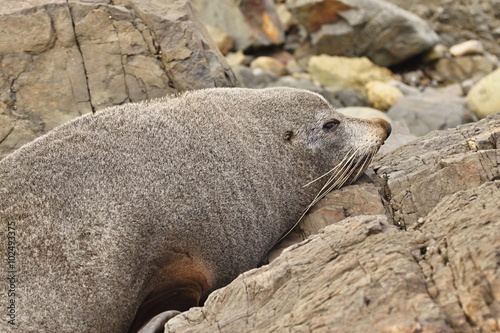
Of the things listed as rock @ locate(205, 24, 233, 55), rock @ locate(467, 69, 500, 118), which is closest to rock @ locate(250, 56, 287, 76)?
rock @ locate(205, 24, 233, 55)

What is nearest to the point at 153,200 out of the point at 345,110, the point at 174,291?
the point at 174,291

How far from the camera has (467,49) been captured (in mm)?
17406

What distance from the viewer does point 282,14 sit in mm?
19156

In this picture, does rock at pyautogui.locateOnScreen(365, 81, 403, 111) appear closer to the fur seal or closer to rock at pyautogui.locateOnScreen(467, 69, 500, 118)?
rock at pyautogui.locateOnScreen(467, 69, 500, 118)

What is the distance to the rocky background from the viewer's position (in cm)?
363

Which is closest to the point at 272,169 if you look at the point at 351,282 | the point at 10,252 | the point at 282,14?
the point at 10,252

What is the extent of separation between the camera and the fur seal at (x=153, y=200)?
5.12 metres

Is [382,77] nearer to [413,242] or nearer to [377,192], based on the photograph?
[377,192]

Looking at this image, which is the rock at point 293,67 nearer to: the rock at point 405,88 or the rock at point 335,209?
the rock at point 405,88

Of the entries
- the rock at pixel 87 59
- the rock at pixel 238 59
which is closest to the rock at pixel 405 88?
the rock at pixel 238 59

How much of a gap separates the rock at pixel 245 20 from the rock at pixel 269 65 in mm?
724

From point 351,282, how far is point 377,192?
246 centimetres

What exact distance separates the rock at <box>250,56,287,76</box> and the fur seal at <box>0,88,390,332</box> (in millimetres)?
10354

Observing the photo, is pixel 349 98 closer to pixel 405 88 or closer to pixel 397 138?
pixel 405 88
